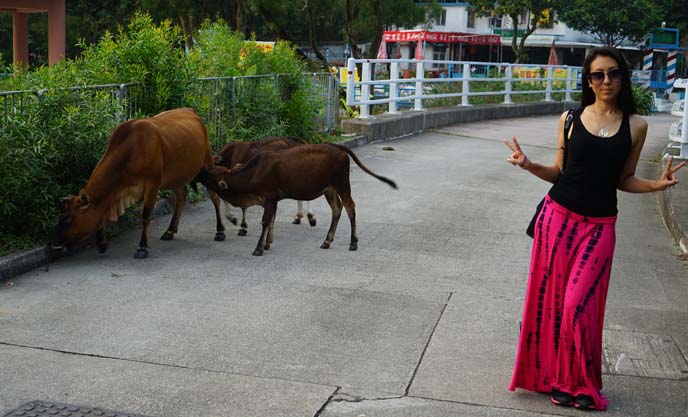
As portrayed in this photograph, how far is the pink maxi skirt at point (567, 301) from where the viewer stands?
535 centimetres

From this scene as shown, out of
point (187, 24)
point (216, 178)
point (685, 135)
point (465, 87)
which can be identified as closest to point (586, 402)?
point (216, 178)

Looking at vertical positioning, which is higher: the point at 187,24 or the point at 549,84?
the point at 187,24

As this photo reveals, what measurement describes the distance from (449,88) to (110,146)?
1893cm

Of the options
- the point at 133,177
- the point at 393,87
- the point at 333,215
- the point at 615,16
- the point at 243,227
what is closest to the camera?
the point at 133,177

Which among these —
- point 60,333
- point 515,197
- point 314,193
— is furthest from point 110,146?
point 515,197

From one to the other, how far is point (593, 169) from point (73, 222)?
4864mm

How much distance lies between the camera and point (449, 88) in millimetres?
26812

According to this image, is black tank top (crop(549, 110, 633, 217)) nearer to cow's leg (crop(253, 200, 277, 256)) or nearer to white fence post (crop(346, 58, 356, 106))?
cow's leg (crop(253, 200, 277, 256))

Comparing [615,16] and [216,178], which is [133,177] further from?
[615,16]

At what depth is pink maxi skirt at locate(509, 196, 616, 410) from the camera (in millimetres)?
5348

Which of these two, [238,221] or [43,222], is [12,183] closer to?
[43,222]

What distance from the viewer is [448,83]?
27172 mm

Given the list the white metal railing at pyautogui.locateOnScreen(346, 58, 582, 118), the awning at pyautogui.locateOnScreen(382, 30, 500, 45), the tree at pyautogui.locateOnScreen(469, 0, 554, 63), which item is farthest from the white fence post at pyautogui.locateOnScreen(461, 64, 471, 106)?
the awning at pyautogui.locateOnScreen(382, 30, 500, 45)

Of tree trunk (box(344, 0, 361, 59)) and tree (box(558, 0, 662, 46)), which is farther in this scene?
tree (box(558, 0, 662, 46))
